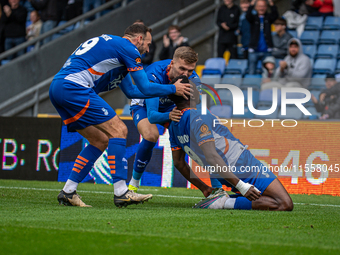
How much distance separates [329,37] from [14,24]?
8189mm

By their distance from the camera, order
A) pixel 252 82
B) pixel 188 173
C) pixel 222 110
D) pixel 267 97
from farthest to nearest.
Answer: pixel 252 82
pixel 267 97
pixel 222 110
pixel 188 173

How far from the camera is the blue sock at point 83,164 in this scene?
4.60 metres

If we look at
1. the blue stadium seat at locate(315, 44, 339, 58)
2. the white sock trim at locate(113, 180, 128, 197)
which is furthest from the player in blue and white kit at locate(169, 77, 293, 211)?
the blue stadium seat at locate(315, 44, 339, 58)

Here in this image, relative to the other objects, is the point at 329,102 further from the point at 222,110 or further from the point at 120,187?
the point at 120,187

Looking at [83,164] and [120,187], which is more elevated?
[83,164]

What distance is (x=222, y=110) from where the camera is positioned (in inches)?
338

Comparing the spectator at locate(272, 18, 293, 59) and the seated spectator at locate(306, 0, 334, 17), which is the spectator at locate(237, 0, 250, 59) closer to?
the spectator at locate(272, 18, 293, 59)

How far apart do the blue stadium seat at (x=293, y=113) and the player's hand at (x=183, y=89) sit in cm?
388

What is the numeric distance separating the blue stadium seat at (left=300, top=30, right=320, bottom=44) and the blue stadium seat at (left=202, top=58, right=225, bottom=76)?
2.02 meters

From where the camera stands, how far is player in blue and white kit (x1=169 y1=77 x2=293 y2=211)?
4254mm

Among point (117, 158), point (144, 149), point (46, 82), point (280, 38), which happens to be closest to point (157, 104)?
point (144, 149)

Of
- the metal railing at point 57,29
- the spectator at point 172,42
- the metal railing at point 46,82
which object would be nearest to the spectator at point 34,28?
the metal railing at point 57,29

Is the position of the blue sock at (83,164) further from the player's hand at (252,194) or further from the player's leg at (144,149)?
the player's hand at (252,194)

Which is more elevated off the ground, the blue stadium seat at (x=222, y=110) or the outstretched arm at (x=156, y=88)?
the outstretched arm at (x=156, y=88)
